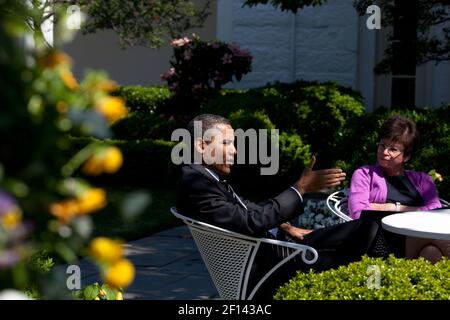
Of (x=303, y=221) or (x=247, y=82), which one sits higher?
(x=247, y=82)

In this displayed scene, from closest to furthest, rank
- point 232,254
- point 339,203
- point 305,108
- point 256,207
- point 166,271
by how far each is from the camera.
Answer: point 232,254
point 256,207
point 339,203
point 166,271
point 305,108

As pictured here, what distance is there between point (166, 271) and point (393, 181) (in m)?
2.15

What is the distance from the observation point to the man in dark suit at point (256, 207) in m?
3.85

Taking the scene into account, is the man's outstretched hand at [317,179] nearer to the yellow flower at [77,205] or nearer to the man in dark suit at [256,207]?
the man in dark suit at [256,207]

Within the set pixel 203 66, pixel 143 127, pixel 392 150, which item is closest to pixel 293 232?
pixel 392 150

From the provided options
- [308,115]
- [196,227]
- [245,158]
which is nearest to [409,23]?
[308,115]

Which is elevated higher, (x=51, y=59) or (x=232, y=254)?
(x=51, y=59)

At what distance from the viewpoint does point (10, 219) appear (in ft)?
4.22

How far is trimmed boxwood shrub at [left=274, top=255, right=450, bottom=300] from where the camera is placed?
122 inches

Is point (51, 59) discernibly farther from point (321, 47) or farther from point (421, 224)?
point (321, 47)
